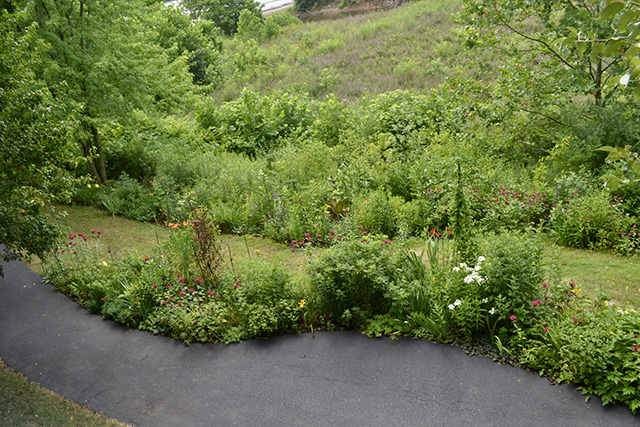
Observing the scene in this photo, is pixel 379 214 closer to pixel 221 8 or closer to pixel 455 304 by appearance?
pixel 455 304

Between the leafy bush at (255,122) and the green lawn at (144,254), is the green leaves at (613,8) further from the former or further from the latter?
the leafy bush at (255,122)

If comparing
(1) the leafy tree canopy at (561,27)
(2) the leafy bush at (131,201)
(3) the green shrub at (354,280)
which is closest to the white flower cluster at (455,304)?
(3) the green shrub at (354,280)

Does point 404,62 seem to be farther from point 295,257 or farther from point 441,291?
point 441,291

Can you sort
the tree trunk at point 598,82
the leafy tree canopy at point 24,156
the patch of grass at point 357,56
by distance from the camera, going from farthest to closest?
the patch of grass at point 357,56
the tree trunk at point 598,82
the leafy tree canopy at point 24,156

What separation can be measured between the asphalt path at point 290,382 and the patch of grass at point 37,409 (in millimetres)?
139

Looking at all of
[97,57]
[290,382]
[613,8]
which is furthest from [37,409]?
[97,57]

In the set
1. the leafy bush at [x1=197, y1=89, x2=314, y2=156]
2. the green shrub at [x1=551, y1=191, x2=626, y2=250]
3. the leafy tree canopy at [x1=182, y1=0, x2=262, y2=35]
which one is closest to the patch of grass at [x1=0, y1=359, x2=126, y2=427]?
the green shrub at [x1=551, y1=191, x2=626, y2=250]

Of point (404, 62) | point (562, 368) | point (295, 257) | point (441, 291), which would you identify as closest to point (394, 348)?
point (441, 291)

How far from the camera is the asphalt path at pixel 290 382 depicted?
15.0ft

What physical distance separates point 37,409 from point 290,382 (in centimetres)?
268

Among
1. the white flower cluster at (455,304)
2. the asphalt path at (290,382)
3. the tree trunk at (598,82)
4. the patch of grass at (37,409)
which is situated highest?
the tree trunk at (598,82)

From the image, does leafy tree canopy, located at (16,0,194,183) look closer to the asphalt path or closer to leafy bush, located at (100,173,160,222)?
leafy bush, located at (100,173,160,222)

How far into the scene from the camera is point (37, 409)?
500cm

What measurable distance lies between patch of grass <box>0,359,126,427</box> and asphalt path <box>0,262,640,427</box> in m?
0.14
